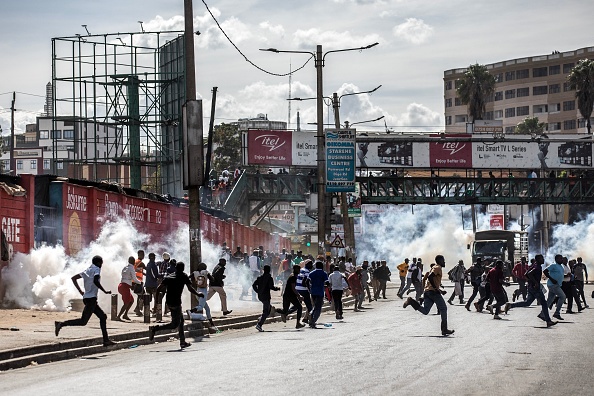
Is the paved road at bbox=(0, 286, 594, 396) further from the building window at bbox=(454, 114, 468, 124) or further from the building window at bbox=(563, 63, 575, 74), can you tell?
the building window at bbox=(454, 114, 468, 124)

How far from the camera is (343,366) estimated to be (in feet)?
50.6

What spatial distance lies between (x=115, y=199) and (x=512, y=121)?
12413 centimetres

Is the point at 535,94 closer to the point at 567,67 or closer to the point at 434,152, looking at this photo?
the point at 567,67

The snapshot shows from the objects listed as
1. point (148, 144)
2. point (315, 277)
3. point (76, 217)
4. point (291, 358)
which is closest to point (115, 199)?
point (76, 217)

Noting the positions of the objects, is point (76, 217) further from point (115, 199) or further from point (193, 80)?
point (193, 80)

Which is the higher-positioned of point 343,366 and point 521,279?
point 521,279

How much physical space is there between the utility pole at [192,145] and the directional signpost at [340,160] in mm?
15737

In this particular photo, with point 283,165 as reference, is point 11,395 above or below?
below

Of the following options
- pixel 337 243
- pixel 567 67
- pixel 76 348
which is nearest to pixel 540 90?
Answer: pixel 567 67

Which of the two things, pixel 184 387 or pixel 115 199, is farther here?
pixel 115 199

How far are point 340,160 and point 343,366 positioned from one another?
27.2 metres

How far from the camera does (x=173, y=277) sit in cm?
2038

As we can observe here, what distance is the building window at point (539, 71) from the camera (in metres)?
147

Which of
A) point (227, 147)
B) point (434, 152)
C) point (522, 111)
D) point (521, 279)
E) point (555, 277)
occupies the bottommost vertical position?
point (521, 279)
